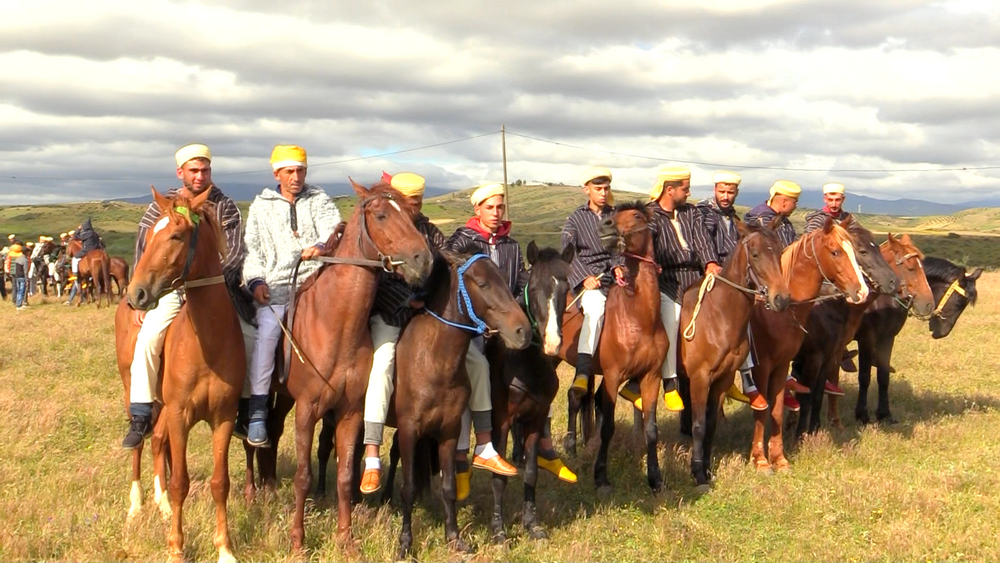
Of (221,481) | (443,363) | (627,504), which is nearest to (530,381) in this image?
(443,363)

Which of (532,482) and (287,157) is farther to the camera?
(532,482)

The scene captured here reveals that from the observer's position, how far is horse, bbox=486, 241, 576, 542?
6086 millimetres

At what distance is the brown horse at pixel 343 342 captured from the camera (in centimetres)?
545

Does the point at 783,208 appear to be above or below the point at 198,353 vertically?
above

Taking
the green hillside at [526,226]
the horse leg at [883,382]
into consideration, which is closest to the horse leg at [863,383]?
the horse leg at [883,382]

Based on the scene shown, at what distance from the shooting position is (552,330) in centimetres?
569

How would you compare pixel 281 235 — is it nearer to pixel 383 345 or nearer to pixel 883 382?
pixel 383 345

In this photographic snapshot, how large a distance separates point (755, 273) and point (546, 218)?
152579 millimetres

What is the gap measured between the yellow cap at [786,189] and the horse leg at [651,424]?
3.15 m

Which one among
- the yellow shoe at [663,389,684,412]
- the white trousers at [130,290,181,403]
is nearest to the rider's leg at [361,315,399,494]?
the white trousers at [130,290,181,403]

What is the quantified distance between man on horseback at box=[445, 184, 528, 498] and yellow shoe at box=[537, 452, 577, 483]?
58 cm

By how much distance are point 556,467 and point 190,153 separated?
397 centimetres

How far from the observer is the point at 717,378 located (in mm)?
7895

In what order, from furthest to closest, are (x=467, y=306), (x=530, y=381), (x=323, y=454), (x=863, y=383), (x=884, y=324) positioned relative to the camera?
(x=863, y=383), (x=884, y=324), (x=323, y=454), (x=530, y=381), (x=467, y=306)
